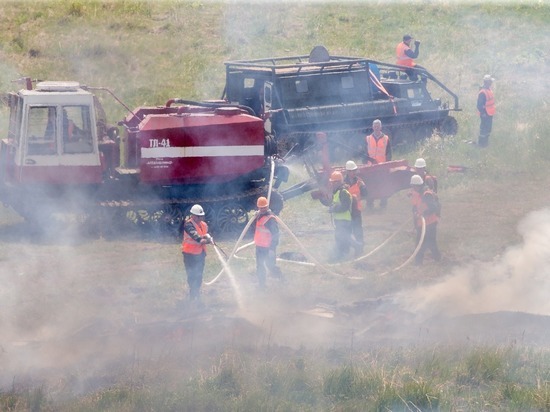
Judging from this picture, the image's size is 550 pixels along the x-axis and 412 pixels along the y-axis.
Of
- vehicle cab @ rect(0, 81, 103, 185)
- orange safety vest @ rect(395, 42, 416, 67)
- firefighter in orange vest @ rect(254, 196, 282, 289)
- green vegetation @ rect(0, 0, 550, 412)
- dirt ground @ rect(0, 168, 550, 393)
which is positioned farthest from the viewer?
orange safety vest @ rect(395, 42, 416, 67)

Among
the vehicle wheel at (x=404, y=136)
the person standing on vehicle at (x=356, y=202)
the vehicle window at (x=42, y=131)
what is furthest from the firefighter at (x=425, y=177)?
the vehicle window at (x=42, y=131)

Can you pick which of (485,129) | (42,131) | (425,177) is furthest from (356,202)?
(485,129)

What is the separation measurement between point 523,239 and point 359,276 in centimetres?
381

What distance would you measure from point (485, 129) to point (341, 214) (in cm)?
894

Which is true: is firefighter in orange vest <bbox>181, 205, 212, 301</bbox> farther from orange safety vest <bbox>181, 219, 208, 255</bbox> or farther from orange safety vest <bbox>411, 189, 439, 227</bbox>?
orange safety vest <bbox>411, 189, 439, 227</bbox>

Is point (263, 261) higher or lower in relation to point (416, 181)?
lower

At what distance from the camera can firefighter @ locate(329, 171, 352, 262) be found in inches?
619

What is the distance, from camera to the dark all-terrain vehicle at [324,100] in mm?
20859

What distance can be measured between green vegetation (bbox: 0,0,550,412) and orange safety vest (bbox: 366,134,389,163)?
2.24 metres

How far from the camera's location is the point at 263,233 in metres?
14.2

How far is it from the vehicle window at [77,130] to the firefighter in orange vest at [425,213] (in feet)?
19.6

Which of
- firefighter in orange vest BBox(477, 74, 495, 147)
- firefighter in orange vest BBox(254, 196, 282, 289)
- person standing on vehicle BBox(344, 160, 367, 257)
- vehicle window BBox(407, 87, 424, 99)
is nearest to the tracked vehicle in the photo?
person standing on vehicle BBox(344, 160, 367, 257)

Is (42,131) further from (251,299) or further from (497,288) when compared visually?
→ (497,288)

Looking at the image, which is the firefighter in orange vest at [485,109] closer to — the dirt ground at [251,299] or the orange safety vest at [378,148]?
the dirt ground at [251,299]
